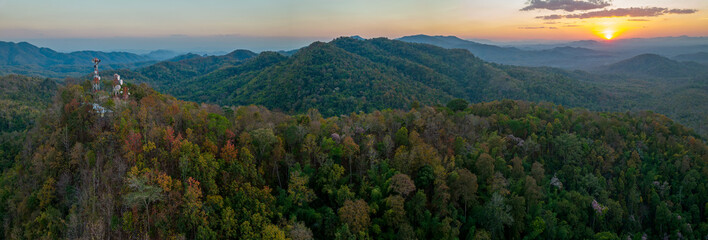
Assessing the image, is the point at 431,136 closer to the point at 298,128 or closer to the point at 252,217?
the point at 298,128

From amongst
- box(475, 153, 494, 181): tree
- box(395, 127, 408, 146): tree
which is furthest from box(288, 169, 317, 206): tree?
box(475, 153, 494, 181): tree

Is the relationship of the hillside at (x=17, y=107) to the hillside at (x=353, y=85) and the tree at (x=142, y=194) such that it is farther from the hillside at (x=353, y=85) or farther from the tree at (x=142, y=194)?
the hillside at (x=353, y=85)

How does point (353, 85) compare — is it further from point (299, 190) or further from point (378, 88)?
point (299, 190)

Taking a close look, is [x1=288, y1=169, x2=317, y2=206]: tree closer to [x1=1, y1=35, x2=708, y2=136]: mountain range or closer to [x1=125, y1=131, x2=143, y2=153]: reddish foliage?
[x1=125, y1=131, x2=143, y2=153]: reddish foliage

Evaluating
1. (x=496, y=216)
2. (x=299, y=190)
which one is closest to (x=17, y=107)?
(x=299, y=190)

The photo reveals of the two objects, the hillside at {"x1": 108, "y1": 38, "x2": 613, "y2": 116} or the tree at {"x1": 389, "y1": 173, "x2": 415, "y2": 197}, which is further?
the hillside at {"x1": 108, "y1": 38, "x2": 613, "y2": 116}

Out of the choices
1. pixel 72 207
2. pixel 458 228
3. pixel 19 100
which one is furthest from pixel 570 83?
pixel 19 100
